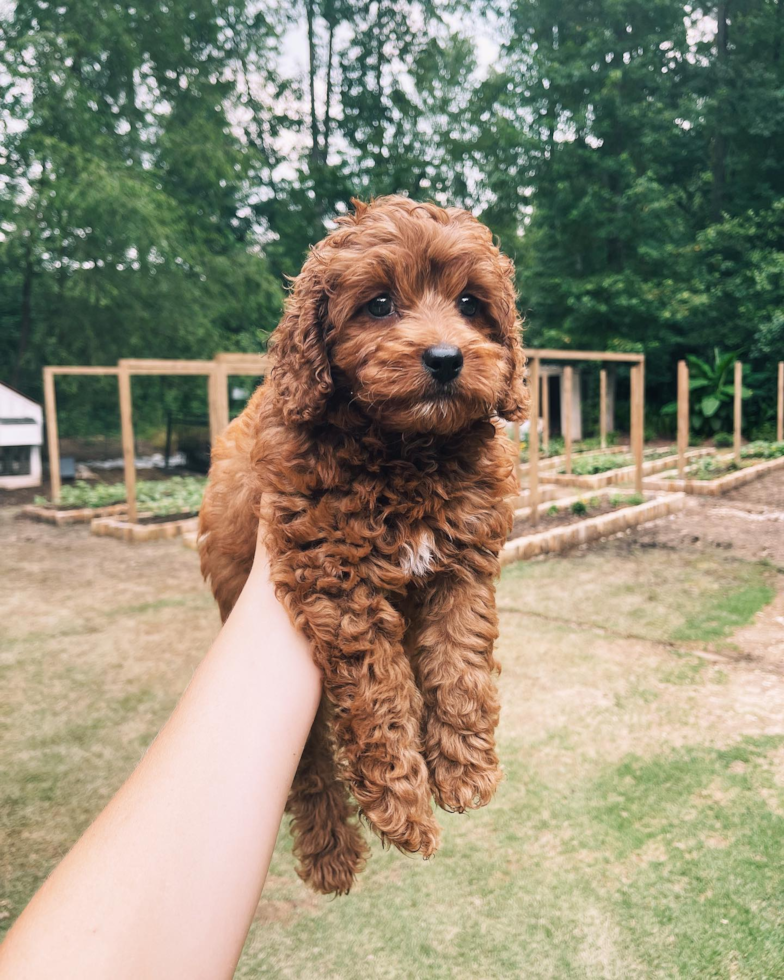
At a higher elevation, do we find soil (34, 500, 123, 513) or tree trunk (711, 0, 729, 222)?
tree trunk (711, 0, 729, 222)

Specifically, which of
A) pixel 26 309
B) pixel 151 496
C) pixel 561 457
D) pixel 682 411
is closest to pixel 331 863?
pixel 151 496

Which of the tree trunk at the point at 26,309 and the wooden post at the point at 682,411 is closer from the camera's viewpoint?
the wooden post at the point at 682,411

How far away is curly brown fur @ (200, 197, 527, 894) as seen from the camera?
1620 mm

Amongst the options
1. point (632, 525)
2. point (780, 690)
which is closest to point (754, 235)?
point (632, 525)

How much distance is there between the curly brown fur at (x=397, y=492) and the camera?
1620mm

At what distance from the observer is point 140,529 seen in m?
10.8

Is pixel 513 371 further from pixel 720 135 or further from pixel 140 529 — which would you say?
pixel 720 135

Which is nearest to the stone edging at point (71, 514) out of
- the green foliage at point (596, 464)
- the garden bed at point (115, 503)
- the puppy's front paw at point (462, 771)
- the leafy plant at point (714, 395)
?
the garden bed at point (115, 503)

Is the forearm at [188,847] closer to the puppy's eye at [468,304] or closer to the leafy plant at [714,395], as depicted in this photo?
the puppy's eye at [468,304]

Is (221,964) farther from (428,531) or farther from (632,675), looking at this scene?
(632,675)

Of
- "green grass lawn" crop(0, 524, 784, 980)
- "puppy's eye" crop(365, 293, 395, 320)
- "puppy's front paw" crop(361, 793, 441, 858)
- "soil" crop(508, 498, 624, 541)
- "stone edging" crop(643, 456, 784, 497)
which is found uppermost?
"puppy's eye" crop(365, 293, 395, 320)

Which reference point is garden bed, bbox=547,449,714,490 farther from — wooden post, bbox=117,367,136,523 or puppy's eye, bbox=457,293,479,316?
puppy's eye, bbox=457,293,479,316

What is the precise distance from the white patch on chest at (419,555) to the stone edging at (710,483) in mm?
13080

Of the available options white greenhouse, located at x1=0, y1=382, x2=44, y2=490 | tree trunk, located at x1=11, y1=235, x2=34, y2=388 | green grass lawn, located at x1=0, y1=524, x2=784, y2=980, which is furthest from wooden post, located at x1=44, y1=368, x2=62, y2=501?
green grass lawn, located at x1=0, y1=524, x2=784, y2=980
